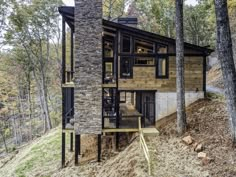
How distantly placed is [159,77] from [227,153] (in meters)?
5.44

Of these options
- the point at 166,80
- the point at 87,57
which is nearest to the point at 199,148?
the point at 166,80

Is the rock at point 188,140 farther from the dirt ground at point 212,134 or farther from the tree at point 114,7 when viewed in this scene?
the tree at point 114,7

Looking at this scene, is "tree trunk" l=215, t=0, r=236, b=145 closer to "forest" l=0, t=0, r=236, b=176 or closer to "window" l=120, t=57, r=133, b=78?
"window" l=120, t=57, r=133, b=78

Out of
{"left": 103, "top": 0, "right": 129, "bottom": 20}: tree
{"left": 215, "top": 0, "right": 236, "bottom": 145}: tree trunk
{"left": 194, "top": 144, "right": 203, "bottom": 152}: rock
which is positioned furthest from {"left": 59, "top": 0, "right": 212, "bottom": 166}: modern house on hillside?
{"left": 103, "top": 0, "right": 129, "bottom": 20}: tree

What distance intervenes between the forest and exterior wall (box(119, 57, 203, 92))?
32.5 ft

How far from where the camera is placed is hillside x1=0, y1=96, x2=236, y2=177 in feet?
21.4

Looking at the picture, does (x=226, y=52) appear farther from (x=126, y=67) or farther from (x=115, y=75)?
(x=126, y=67)

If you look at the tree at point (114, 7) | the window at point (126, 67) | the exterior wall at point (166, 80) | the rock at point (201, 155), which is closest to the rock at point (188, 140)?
the rock at point (201, 155)

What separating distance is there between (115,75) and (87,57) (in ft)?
5.35

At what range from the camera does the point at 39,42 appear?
2211 cm

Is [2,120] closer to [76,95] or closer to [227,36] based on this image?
[76,95]

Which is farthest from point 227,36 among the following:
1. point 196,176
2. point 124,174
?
point 124,174

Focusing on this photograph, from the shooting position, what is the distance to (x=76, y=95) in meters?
10.1

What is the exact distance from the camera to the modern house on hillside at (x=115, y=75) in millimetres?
10070
